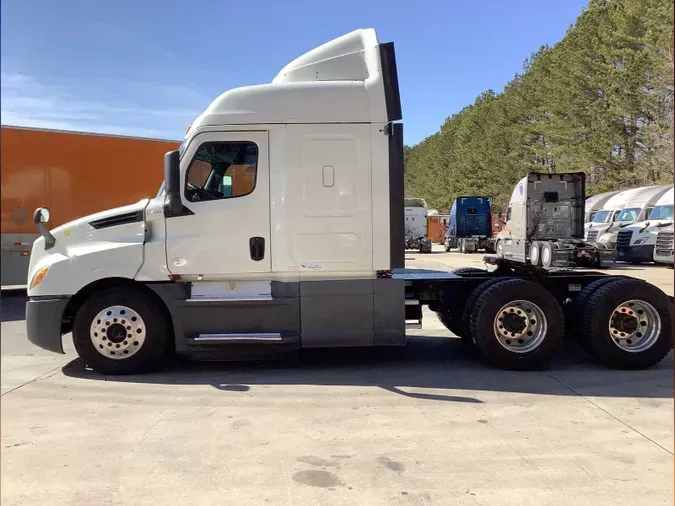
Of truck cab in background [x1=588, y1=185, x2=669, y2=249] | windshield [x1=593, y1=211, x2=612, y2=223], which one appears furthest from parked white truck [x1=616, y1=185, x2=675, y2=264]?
windshield [x1=593, y1=211, x2=612, y2=223]

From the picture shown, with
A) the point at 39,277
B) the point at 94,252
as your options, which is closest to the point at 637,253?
the point at 94,252

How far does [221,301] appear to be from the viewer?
18.7 feet

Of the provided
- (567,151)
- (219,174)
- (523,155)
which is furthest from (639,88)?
(219,174)

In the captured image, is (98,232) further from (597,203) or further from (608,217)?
(597,203)

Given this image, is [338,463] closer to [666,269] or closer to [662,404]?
[662,404]

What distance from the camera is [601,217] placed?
86.4 feet

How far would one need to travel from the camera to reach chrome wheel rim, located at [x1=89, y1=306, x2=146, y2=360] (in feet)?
18.8

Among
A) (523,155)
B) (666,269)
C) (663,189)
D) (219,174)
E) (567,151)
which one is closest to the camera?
(219,174)

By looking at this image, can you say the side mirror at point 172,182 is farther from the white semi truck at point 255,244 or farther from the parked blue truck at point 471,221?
the parked blue truck at point 471,221

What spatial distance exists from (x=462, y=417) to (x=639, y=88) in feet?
95.2

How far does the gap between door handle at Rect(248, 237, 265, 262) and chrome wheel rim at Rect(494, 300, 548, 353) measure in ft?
8.80

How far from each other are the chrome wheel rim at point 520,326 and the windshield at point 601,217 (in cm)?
2248

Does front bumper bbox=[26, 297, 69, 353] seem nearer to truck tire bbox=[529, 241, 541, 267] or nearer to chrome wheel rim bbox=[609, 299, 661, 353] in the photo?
chrome wheel rim bbox=[609, 299, 661, 353]

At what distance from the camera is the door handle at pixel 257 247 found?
Answer: 5.69 meters
